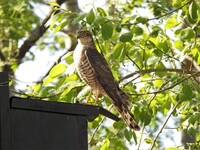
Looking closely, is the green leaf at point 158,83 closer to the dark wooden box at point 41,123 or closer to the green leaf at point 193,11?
the green leaf at point 193,11

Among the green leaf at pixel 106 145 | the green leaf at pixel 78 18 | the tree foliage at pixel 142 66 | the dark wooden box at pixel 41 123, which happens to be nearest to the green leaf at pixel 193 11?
the tree foliage at pixel 142 66

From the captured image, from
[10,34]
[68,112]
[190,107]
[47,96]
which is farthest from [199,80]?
[10,34]

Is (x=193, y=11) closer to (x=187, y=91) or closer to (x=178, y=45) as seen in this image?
(x=187, y=91)

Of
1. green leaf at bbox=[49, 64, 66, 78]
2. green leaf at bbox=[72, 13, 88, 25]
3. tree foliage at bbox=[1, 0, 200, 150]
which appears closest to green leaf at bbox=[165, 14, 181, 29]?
tree foliage at bbox=[1, 0, 200, 150]

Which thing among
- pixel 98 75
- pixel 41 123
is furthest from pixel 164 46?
pixel 41 123

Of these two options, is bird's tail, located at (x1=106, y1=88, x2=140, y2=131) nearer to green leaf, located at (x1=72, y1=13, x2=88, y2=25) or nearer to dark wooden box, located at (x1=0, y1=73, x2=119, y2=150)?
green leaf, located at (x1=72, y1=13, x2=88, y2=25)

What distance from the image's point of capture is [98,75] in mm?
6223

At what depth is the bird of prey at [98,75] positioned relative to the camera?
19.9 ft

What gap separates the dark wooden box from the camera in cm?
470

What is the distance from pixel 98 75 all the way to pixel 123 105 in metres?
0.38

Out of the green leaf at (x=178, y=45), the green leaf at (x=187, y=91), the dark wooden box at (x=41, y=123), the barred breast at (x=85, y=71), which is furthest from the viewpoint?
the green leaf at (x=178, y=45)

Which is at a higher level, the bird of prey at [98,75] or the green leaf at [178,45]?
the green leaf at [178,45]

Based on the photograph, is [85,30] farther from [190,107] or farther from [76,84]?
[190,107]

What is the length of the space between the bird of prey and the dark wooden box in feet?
3.13
